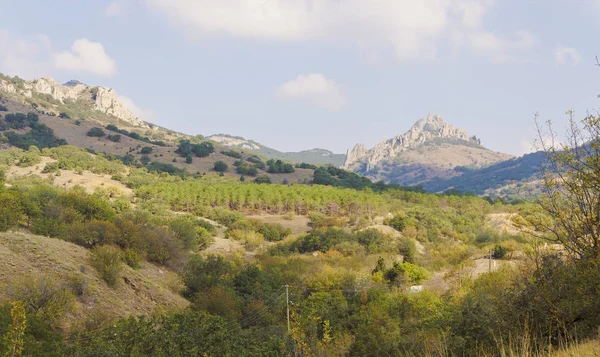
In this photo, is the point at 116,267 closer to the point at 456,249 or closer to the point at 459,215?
the point at 456,249

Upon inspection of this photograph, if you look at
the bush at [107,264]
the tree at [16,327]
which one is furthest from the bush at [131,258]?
the tree at [16,327]

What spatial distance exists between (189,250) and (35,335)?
2686 cm

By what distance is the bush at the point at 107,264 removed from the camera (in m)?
24.9

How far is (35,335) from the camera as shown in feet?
52.2

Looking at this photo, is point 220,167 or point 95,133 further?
point 95,133

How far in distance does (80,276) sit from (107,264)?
2.92m

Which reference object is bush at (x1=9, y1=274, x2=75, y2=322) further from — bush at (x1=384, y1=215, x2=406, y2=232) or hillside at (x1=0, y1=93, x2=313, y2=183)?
hillside at (x1=0, y1=93, x2=313, y2=183)

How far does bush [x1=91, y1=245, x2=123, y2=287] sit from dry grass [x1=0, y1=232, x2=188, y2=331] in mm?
334

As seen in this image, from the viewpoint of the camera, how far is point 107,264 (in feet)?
84.9

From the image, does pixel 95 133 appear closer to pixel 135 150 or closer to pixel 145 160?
pixel 135 150

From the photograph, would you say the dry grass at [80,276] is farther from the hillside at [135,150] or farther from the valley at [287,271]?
the hillside at [135,150]

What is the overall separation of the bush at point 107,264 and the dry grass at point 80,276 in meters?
0.33

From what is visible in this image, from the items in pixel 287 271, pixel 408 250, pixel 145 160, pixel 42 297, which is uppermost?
pixel 145 160

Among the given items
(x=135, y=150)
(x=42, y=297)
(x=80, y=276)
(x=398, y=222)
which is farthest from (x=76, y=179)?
(x=42, y=297)
